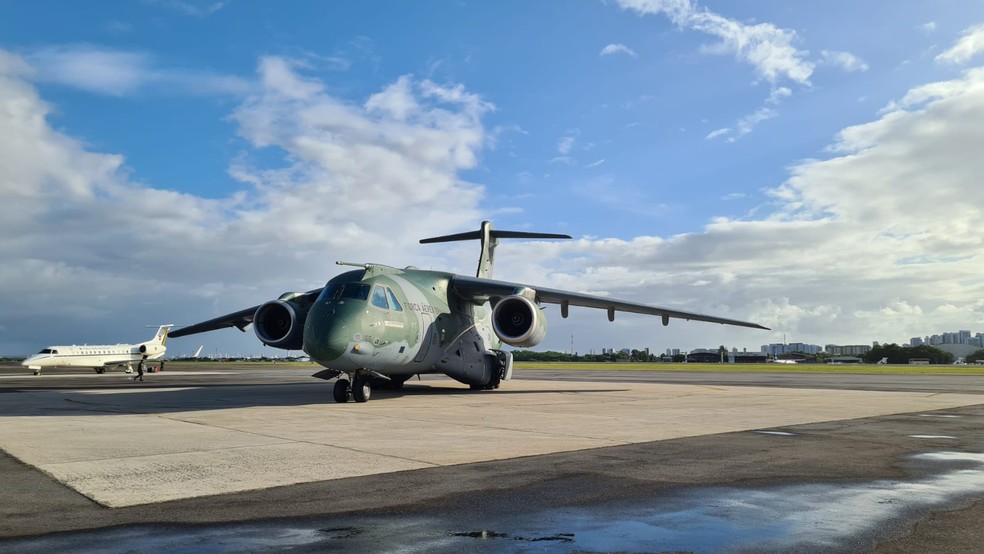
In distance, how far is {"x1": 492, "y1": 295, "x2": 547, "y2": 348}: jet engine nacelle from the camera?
2066cm

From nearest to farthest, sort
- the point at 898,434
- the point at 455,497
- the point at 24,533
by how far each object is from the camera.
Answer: the point at 24,533
the point at 455,497
the point at 898,434

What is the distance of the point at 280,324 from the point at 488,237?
33.5 feet

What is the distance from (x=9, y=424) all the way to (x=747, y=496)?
11965 millimetres

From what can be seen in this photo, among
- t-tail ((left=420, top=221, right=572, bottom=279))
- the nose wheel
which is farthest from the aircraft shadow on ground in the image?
t-tail ((left=420, top=221, right=572, bottom=279))

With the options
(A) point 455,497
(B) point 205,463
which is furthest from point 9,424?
(A) point 455,497

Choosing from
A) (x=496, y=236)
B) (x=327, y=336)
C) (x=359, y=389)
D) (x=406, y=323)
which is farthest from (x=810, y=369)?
(x=327, y=336)

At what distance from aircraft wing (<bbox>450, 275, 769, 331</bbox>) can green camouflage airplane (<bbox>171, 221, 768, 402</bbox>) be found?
3 cm

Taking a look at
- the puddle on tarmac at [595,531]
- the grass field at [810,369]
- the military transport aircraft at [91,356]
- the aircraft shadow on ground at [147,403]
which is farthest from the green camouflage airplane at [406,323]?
the grass field at [810,369]

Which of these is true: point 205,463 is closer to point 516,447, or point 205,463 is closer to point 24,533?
point 24,533

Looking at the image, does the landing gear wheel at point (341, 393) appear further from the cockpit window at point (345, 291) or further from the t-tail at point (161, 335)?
the t-tail at point (161, 335)

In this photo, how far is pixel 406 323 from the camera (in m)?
19.0

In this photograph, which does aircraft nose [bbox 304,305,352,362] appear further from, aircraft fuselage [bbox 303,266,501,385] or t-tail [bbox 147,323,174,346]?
t-tail [bbox 147,323,174,346]

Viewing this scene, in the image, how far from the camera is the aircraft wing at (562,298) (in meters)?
22.5

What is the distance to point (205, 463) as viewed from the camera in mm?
7844
